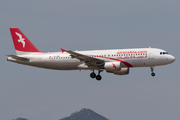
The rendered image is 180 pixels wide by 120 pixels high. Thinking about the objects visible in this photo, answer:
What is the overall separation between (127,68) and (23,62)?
19.7 meters

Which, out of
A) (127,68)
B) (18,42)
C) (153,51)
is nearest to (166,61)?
(153,51)

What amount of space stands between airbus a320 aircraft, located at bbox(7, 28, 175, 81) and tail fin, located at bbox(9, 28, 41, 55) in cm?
19

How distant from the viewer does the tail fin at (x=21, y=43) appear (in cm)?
6384

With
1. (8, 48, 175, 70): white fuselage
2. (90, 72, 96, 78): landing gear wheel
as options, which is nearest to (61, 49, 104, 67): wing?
(8, 48, 175, 70): white fuselage

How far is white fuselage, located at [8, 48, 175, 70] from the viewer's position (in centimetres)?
5806

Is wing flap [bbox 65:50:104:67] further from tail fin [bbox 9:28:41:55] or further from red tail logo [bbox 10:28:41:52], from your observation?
red tail logo [bbox 10:28:41:52]

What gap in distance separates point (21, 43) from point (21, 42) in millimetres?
241

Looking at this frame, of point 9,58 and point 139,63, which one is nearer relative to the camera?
point 139,63

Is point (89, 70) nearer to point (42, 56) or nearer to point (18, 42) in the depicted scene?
point (42, 56)

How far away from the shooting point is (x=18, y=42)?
6481cm

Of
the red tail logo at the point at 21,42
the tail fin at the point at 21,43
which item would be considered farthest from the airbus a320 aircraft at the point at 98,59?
the red tail logo at the point at 21,42

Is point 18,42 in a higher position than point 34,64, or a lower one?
higher

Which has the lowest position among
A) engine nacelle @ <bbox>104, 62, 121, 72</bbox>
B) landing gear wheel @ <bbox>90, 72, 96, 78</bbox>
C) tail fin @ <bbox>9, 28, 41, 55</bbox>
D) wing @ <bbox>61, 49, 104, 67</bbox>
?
landing gear wheel @ <bbox>90, 72, 96, 78</bbox>

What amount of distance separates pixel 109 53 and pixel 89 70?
607cm
